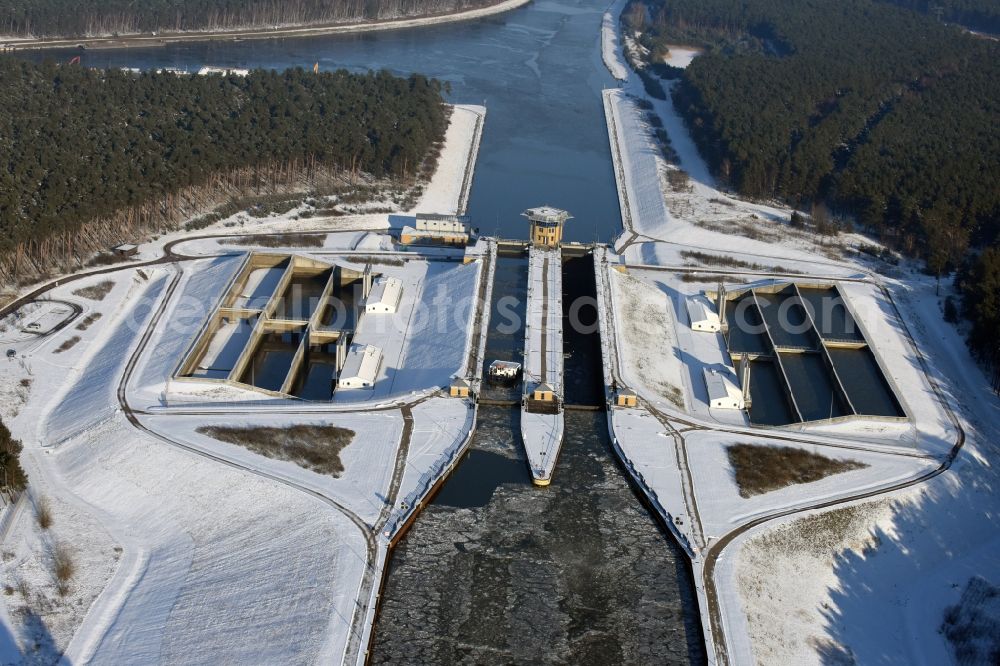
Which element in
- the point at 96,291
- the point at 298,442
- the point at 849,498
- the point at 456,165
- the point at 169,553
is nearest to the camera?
the point at 169,553

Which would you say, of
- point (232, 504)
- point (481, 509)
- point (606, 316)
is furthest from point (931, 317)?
point (232, 504)

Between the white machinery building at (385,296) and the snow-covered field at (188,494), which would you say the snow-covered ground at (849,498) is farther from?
the white machinery building at (385,296)

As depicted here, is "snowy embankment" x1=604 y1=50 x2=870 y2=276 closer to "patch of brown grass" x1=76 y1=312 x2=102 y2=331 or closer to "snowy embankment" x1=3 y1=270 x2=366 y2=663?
"patch of brown grass" x1=76 y1=312 x2=102 y2=331

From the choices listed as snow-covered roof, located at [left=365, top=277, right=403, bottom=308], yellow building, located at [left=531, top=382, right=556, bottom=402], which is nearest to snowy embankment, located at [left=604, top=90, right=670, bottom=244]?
snow-covered roof, located at [left=365, top=277, right=403, bottom=308]

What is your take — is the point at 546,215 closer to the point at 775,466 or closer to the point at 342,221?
the point at 342,221

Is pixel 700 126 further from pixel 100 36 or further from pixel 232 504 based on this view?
pixel 100 36

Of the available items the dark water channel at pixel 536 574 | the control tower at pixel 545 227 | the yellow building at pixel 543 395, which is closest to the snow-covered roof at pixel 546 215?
the control tower at pixel 545 227

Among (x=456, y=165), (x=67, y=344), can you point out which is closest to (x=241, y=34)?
(x=456, y=165)
